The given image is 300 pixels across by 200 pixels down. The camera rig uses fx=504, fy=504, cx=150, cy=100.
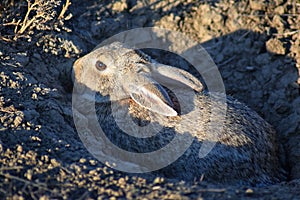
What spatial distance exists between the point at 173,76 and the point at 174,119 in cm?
62

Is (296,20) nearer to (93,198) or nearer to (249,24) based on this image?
(249,24)

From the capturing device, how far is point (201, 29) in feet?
24.1

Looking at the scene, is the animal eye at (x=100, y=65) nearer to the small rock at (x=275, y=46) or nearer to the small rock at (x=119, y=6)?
the small rock at (x=119, y=6)

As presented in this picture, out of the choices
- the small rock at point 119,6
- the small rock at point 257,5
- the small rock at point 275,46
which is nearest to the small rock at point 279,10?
the small rock at point 257,5

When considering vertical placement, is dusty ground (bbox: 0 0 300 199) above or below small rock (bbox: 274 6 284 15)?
below

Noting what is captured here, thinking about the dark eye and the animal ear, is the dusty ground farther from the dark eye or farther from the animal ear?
the animal ear

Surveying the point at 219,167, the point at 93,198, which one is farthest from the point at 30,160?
the point at 219,167

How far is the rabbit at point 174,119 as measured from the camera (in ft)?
17.7

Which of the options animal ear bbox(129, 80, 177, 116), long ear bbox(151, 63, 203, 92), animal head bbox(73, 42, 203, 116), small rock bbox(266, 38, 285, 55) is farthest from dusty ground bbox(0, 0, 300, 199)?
long ear bbox(151, 63, 203, 92)

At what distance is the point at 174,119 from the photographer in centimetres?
564

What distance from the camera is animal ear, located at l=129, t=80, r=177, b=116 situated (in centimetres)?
552

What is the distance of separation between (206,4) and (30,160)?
3947 mm

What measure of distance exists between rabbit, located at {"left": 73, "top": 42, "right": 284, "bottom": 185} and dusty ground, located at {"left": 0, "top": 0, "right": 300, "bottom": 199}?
385 millimetres

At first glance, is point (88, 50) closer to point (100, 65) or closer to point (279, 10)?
point (100, 65)
